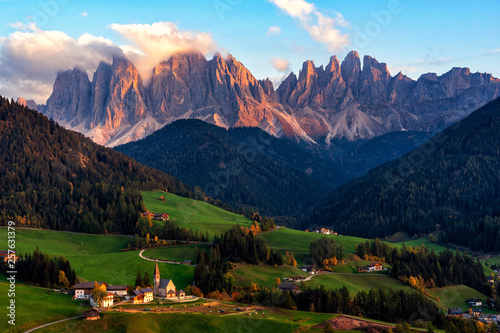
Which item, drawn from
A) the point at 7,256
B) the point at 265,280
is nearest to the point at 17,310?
the point at 7,256

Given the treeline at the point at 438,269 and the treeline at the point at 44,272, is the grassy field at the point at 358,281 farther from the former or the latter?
the treeline at the point at 44,272

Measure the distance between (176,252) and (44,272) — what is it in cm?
5688

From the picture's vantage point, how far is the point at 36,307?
97750 millimetres

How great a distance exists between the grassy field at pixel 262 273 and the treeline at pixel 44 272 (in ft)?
150

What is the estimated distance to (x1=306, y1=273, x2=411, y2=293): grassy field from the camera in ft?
495

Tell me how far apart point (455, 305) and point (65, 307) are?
4556 inches

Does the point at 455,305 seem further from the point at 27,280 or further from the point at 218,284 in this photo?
the point at 27,280

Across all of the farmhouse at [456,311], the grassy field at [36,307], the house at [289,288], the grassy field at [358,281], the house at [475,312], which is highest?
the grassy field at [36,307]

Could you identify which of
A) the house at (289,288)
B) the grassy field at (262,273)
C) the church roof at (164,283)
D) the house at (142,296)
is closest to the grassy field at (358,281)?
the grassy field at (262,273)

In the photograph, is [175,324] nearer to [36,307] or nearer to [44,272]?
[36,307]

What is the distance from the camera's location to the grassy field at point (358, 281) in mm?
150750

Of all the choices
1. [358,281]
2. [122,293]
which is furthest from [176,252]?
[122,293]

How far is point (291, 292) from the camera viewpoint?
12825 cm

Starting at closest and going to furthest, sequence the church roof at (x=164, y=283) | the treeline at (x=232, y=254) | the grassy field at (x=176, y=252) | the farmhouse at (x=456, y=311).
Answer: the church roof at (x=164, y=283)
the farmhouse at (x=456, y=311)
the treeline at (x=232, y=254)
the grassy field at (x=176, y=252)
